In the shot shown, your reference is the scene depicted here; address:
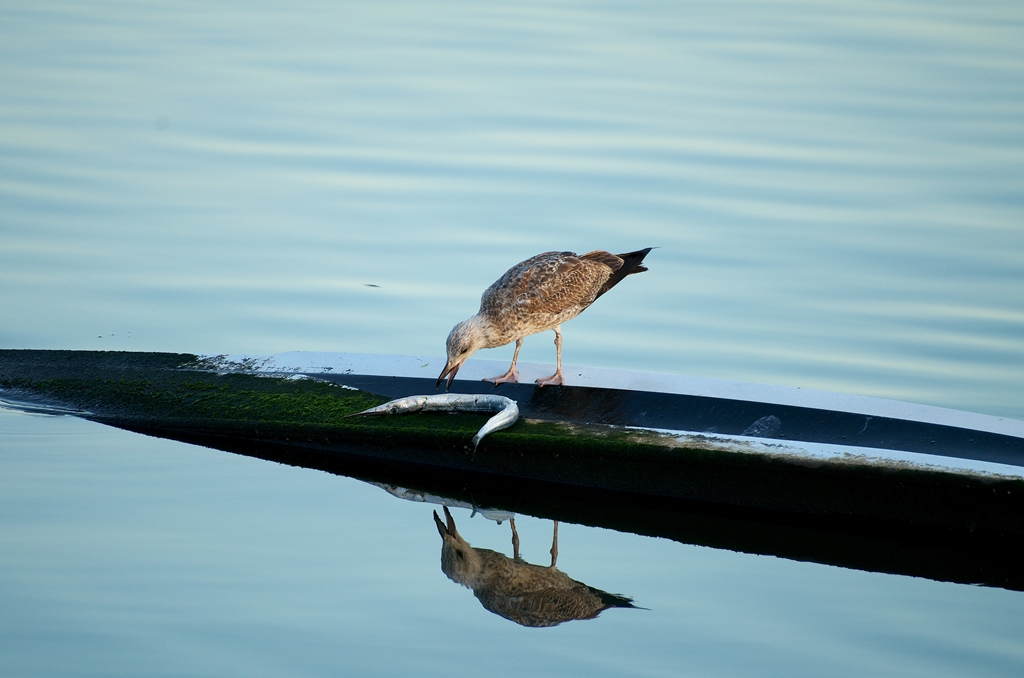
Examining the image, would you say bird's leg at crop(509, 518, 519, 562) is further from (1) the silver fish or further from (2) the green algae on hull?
(1) the silver fish

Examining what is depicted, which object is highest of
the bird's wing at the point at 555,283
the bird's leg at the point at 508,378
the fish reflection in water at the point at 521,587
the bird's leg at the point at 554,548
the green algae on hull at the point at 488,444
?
the bird's wing at the point at 555,283

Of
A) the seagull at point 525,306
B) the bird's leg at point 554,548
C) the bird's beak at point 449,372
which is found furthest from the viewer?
the seagull at point 525,306

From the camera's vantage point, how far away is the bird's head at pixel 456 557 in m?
5.07

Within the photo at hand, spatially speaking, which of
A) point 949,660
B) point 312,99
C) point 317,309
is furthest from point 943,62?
point 949,660

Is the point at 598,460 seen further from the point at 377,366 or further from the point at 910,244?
the point at 910,244

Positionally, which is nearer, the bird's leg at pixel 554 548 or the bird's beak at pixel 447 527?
the bird's leg at pixel 554 548

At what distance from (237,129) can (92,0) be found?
23.8ft

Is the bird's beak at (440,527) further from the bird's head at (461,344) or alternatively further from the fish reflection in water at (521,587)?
the bird's head at (461,344)

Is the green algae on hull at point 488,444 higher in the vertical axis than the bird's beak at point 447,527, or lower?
higher

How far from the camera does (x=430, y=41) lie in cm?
1596

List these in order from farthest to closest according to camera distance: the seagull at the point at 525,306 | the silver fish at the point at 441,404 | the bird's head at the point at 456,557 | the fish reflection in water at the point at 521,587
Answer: the seagull at the point at 525,306
the silver fish at the point at 441,404
the bird's head at the point at 456,557
the fish reflection in water at the point at 521,587

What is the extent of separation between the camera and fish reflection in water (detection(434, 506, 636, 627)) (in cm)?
475

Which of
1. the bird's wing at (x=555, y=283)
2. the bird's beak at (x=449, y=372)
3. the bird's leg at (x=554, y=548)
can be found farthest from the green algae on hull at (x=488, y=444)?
the bird's wing at (x=555, y=283)

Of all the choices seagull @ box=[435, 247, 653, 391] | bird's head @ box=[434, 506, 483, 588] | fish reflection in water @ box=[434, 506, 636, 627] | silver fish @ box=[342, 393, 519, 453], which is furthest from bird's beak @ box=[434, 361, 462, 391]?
fish reflection in water @ box=[434, 506, 636, 627]
